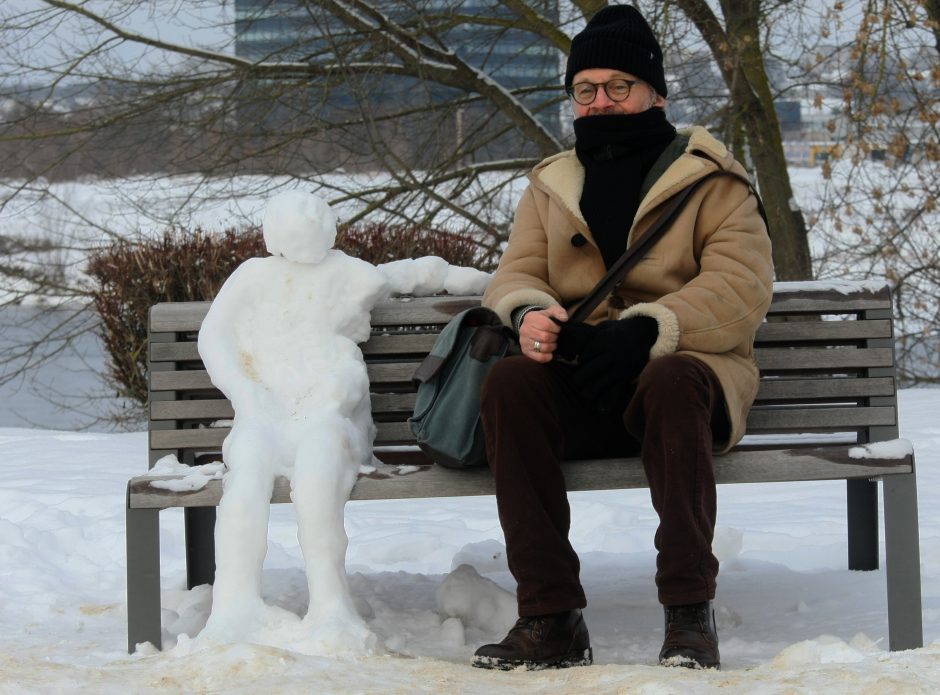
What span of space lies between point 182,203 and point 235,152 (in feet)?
1.99

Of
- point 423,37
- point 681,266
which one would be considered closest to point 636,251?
point 681,266

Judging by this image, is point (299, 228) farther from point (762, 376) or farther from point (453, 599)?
point (762, 376)

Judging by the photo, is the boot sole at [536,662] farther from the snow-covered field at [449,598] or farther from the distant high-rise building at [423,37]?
the distant high-rise building at [423,37]

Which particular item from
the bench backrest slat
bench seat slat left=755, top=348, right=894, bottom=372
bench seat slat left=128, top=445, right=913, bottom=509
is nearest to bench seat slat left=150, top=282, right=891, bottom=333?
the bench backrest slat

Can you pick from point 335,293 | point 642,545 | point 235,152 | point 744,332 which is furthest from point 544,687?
point 235,152

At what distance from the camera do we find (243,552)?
119 inches

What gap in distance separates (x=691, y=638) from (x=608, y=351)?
0.66m

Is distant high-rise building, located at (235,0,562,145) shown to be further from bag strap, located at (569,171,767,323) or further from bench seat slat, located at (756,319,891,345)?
bag strap, located at (569,171,767,323)

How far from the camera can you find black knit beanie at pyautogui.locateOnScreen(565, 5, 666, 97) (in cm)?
330

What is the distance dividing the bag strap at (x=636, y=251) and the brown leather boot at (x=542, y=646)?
74 cm

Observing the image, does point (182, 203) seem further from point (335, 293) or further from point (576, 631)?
point (576, 631)

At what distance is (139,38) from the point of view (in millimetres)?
9633

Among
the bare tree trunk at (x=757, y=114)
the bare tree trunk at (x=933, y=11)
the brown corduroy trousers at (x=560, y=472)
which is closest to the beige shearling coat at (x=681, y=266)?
the brown corduroy trousers at (x=560, y=472)

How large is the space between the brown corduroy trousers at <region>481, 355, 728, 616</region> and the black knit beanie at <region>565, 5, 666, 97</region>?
0.82 m
